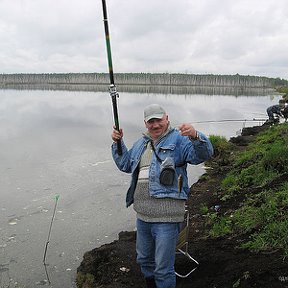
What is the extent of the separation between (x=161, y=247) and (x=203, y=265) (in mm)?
1796

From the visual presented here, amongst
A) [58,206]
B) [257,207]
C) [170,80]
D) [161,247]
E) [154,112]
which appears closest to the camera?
[161,247]

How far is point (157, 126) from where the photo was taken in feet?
13.2

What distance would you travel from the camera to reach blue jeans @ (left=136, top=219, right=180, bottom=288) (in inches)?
152

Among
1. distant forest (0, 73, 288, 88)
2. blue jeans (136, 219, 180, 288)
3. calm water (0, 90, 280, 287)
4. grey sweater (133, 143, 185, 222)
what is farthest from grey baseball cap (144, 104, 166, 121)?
distant forest (0, 73, 288, 88)

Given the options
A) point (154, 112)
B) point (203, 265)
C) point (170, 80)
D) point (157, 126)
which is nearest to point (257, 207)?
point (203, 265)

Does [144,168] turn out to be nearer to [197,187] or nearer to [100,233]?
[100,233]

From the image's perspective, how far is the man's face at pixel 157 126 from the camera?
13.2 ft

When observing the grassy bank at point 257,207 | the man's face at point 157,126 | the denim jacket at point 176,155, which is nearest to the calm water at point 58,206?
the grassy bank at point 257,207

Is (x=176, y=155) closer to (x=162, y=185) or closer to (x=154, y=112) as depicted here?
(x=162, y=185)

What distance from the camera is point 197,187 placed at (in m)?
10.7

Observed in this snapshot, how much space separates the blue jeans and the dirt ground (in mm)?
942

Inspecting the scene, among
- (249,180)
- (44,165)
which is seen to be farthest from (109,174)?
(249,180)

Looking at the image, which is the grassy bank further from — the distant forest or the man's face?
the distant forest

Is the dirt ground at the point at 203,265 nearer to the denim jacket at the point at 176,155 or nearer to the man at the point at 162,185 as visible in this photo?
the man at the point at 162,185
